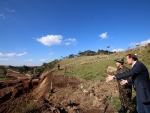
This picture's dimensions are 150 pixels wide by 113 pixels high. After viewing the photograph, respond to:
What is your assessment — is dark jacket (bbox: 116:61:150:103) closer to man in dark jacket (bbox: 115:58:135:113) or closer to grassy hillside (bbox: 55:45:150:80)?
man in dark jacket (bbox: 115:58:135:113)

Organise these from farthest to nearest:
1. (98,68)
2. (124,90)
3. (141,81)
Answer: (98,68), (124,90), (141,81)

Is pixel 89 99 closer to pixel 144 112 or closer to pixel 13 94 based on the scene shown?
pixel 144 112

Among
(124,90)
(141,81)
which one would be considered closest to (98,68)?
(124,90)

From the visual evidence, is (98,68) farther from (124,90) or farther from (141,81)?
(141,81)

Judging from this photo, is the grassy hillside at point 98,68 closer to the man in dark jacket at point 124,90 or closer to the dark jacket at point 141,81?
the man in dark jacket at point 124,90

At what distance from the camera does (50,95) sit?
10.3 m

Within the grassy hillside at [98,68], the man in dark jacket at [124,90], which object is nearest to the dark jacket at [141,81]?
the man in dark jacket at [124,90]

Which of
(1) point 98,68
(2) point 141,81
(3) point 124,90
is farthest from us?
(1) point 98,68

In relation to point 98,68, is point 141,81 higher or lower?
lower

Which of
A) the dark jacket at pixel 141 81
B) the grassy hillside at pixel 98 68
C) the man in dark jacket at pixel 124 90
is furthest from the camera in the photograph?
the grassy hillside at pixel 98 68

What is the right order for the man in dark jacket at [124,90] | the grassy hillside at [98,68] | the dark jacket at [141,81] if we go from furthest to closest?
the grassy hillside at [98,68], the man in dark jacket at [124,90], the dark jacket at [141,81]

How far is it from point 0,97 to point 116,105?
11.2m

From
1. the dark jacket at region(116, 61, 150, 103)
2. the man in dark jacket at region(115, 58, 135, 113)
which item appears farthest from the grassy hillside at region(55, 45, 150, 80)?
the dark jacket at region(116, 61, 150, 103)

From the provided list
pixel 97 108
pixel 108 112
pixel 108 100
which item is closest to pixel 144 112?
pixel 108 112
